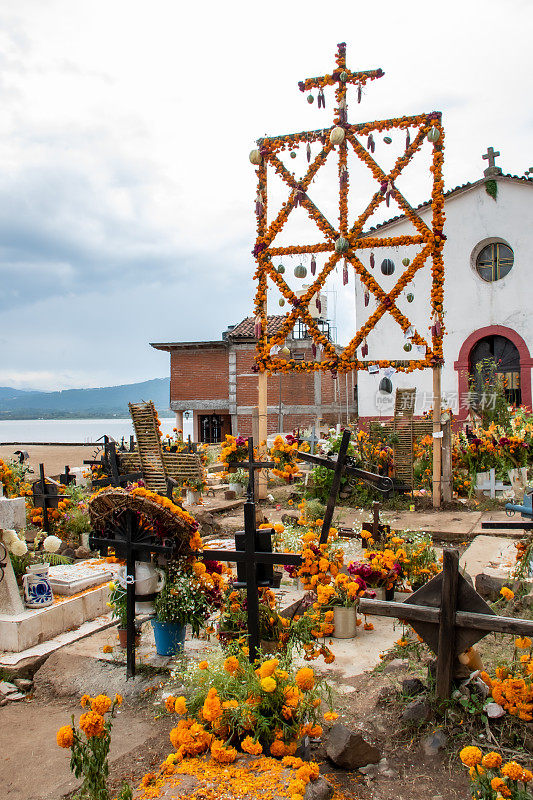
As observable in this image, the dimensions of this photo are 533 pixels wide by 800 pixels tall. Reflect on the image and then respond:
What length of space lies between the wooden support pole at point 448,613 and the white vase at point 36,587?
386cm

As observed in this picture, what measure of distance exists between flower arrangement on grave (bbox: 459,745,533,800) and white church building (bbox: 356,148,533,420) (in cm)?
1627

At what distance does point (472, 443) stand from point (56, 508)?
26.7ft

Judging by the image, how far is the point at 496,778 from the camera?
8.53 ft

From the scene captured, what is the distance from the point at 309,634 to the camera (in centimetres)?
445

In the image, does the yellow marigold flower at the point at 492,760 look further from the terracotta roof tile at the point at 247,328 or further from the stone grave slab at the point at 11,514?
the terracotta roof tile at the point at 247,328

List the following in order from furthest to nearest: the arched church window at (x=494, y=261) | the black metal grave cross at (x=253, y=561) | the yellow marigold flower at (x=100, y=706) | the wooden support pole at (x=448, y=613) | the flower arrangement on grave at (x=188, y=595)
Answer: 1. the arched church window at (x=494, y=261)
2. the flower arrangement on grave at (x=188, y=595)
3. the black metal grave cross at (x=253, y=561)
4. the wooden support pole at (x=448, y=613)
5. the yellow marigold flower at (x=100, y=706)

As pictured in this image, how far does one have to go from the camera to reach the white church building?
18.5 m

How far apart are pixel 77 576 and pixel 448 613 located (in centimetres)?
449

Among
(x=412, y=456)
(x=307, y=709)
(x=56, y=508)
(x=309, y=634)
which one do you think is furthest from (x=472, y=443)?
(x=307, y=709)

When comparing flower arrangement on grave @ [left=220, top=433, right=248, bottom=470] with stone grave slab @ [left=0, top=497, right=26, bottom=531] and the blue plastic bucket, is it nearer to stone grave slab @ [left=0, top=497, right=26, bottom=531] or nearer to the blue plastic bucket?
stone grave slab @ [left=0, top=497, right=26, bottom=531]

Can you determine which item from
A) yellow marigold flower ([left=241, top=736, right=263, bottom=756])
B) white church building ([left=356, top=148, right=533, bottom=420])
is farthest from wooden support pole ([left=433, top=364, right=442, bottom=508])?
yellow marigold flower ([left=241, top=736, right=263, bottom=756])

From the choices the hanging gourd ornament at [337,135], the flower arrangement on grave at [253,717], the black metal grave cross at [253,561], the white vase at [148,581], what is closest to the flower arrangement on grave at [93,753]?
the flower arrangement on grave at [253,717]

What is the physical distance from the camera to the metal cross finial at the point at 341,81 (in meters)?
12.4

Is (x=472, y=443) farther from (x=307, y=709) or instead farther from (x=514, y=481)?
(x=307, y=709)
